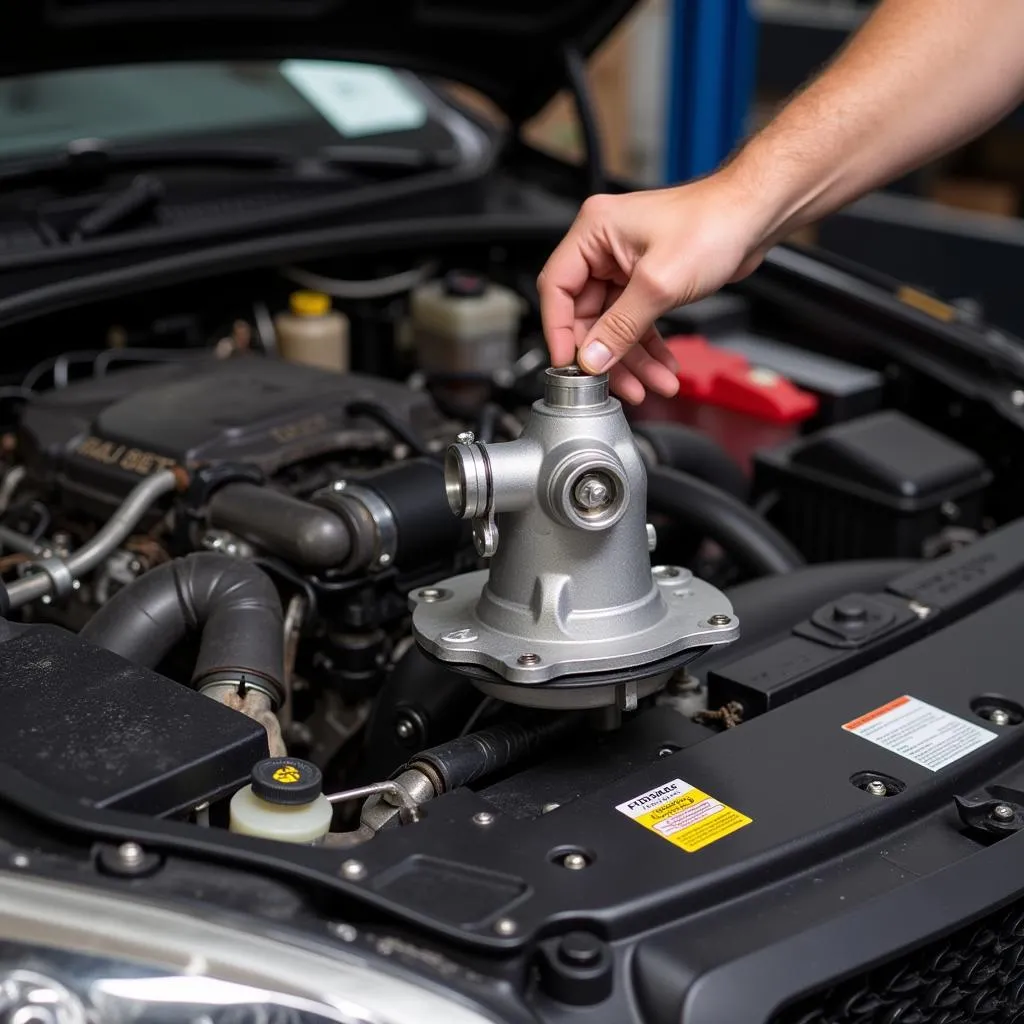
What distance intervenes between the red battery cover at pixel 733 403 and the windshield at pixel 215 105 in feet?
1.88

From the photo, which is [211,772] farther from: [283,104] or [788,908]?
[283,104]

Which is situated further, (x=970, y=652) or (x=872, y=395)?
(x=872, y=395)

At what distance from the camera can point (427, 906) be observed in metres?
0.85

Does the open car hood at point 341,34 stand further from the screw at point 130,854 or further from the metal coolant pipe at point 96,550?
the screw at point 130,854

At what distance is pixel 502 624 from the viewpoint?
3.42ft

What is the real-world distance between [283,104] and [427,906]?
5.15ft

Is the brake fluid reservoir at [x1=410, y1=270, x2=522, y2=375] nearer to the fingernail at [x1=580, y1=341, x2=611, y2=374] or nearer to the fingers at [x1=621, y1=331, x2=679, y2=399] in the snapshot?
the fingers at [x1=621, y1=331, x2=679, y2=399]

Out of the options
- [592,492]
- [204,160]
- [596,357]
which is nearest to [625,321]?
[596,357]

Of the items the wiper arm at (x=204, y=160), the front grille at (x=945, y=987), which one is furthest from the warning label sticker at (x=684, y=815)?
the wiper arm at (x=204, y=160)

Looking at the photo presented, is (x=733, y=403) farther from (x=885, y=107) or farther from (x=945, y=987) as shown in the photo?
(x=945, y=987)

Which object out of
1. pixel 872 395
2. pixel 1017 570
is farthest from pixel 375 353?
pixel 1017 570

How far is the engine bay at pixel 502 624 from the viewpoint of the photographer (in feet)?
2.96

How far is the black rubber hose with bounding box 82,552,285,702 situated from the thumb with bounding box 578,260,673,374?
0.35 meters

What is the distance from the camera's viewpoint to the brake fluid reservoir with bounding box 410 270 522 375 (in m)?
1.86
